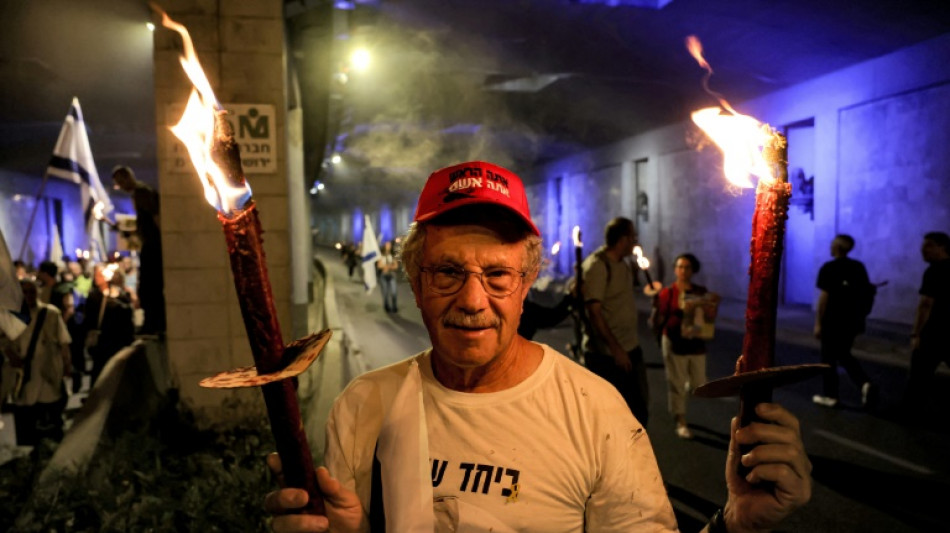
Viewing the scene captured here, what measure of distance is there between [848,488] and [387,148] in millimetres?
30200

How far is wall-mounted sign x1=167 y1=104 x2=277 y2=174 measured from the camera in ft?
18.2

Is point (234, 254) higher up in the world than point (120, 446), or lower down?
higher up

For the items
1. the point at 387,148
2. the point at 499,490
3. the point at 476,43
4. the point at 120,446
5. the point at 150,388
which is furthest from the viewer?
the point at 387,148

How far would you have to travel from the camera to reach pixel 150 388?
619 centimetres

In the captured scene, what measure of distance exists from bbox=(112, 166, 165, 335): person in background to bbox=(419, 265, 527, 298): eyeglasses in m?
5.20

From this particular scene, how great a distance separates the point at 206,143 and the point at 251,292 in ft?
1.05

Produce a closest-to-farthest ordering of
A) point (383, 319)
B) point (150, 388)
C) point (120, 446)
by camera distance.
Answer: point (120, 446) < point (150, 388) < point (383, 319)

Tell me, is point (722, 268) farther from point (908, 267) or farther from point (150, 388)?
point (150, 388)

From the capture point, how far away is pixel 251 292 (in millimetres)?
1128

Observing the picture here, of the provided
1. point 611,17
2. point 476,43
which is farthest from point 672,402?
point 476,43

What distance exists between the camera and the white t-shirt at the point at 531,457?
165cm

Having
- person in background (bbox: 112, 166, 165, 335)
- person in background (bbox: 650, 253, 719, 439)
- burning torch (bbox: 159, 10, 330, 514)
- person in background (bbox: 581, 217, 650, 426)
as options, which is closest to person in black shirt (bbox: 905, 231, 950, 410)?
person in background (bbox: 650, 253, 719, 439)

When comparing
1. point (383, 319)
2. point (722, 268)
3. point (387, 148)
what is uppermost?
point (387, 148)

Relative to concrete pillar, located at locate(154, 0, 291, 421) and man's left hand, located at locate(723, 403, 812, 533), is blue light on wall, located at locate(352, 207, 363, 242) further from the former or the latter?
man's left hand, located at locate(723, 403, 812, 533)
